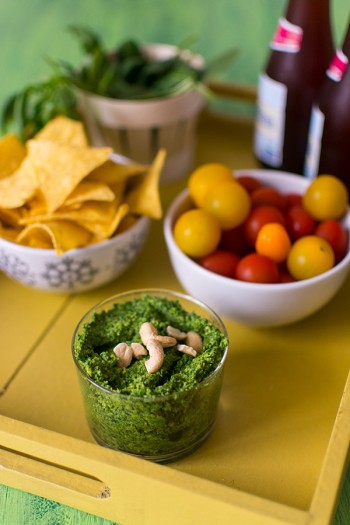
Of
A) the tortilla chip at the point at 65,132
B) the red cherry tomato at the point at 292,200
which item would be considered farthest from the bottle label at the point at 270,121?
the tortilla chip at the point at 65,132

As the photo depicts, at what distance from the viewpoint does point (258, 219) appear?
0.99 m

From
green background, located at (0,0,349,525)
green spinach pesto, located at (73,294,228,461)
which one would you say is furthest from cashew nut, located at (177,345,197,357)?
green background, located at (0,0,349,525)

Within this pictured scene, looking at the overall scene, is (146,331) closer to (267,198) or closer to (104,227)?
(104,227)

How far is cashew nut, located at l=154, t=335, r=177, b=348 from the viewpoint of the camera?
80 centimetres

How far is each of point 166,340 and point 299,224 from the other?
1.00ft

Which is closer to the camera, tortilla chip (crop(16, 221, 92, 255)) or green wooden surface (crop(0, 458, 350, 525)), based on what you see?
green wooden surface (crop(0, 458, 350, 525))

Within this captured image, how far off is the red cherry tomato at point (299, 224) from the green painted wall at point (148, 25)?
2.36ft

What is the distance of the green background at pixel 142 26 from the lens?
5.51ft

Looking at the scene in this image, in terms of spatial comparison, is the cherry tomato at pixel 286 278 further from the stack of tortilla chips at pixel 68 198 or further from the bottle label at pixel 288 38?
the bottle label at pixel 288 38

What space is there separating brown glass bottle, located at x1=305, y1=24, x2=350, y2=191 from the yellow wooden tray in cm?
21

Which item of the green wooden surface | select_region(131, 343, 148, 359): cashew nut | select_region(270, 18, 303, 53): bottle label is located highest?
select_region(270, 18, 303, 53): bottle label

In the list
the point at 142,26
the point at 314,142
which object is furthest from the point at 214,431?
the point at 142,26

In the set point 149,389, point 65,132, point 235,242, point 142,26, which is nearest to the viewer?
point 149,389

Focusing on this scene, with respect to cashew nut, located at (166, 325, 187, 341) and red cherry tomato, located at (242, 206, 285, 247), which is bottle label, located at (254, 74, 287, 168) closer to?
red cherry tomato, located at (242, 206, 285, 247)
